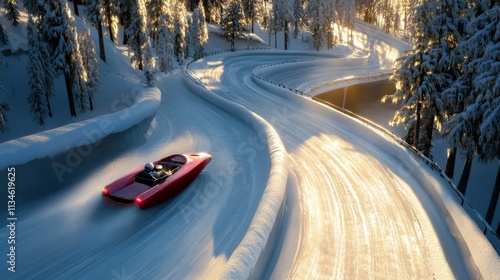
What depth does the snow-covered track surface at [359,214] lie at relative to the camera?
748 cm

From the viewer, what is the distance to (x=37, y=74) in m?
25.5

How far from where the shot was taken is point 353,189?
36.2 feet

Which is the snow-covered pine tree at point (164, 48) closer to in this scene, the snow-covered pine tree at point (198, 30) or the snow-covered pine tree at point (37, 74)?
the snow-covered pine tree at point (198, 30)

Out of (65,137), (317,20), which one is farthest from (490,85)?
(317,20)

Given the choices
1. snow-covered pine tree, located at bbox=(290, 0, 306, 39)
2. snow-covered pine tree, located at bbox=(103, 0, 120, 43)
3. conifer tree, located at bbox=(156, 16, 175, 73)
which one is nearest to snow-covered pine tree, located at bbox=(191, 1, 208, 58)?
conifer tree, located at bbox=(156, 16, 175, 73)

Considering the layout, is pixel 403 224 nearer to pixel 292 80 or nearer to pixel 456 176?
pixel 456 176

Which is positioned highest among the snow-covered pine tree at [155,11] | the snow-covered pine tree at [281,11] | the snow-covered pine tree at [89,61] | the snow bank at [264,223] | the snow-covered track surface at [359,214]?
the snow-covered pine tree at [281,11]

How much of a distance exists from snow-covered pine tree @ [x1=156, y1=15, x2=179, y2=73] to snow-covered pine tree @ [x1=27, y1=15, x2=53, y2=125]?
15343mm

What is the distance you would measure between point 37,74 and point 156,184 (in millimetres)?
22032

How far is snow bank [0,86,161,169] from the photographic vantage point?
9.27m

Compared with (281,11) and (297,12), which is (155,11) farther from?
(297,12)

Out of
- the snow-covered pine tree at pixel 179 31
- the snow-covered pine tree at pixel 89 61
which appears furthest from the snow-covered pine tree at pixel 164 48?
the snow-covered pine tree at pixel 89 61

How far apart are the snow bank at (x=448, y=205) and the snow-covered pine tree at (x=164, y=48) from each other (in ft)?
90.0

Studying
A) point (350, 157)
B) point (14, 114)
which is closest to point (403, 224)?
point (350, 157)
